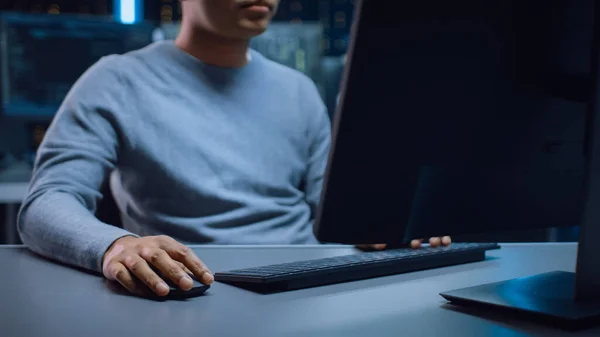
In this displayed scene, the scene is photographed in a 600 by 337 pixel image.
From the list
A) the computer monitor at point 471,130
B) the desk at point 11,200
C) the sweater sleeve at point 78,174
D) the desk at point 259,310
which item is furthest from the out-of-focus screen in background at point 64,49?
the computer monitor at point 471,130

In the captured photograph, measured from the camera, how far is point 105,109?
1.22 meters

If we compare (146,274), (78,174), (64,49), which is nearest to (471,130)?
(146,274)

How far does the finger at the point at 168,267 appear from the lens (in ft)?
2.24

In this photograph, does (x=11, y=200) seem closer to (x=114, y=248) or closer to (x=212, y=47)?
(x=212, y=47)

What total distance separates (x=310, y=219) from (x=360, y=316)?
837mm

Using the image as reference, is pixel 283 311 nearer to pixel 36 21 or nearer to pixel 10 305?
pixel 10 305

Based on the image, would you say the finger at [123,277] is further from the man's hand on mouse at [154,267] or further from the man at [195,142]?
the man at [195,142]

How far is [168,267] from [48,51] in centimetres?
210

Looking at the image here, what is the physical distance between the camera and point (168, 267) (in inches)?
27.6

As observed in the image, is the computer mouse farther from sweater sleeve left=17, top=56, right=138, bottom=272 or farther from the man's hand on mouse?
sweater sleeve left=17, top=56, right=138, bottom=272

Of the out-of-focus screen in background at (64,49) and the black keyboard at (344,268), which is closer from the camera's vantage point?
the black keyboard at (344,268)

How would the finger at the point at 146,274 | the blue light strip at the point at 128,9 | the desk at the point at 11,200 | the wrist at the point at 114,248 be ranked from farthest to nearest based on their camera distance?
the blue light strip at the point at 128,9 → the desk at the point at 11,200 → the wrist at the point at 114,248 → the finger at the point at 146,274

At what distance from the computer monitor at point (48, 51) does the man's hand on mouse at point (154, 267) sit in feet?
6.34

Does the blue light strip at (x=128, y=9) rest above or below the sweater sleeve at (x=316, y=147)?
above
